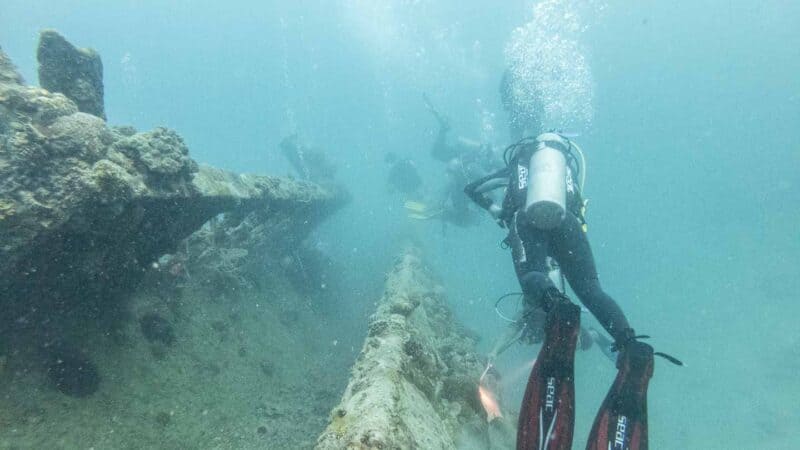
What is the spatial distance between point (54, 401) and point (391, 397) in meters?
3.05

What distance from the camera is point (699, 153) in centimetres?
11806


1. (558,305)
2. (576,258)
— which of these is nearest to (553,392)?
(558,305)

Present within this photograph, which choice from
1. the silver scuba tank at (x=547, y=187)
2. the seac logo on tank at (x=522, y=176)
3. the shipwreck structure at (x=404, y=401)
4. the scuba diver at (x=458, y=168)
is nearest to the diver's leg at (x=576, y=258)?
the silver scuba tank at (x=547, y=187)

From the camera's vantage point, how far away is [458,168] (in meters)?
13.2

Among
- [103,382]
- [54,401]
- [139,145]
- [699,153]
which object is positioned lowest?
[54,401]

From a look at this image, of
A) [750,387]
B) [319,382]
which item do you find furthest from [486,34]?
[319,382]

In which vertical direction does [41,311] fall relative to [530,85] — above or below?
below

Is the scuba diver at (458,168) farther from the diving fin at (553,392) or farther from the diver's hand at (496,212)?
the diving fin at (553,392)

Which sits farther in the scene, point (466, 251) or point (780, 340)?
point (466, 251)

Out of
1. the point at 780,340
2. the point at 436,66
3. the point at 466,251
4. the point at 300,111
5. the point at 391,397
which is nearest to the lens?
the point at 391,397

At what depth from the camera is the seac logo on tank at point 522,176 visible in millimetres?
5059

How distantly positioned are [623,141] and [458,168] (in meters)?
139

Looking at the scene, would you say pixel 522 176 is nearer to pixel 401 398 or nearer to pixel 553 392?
pixel 553 392

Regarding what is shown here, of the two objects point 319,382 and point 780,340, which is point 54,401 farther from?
point 780,340
